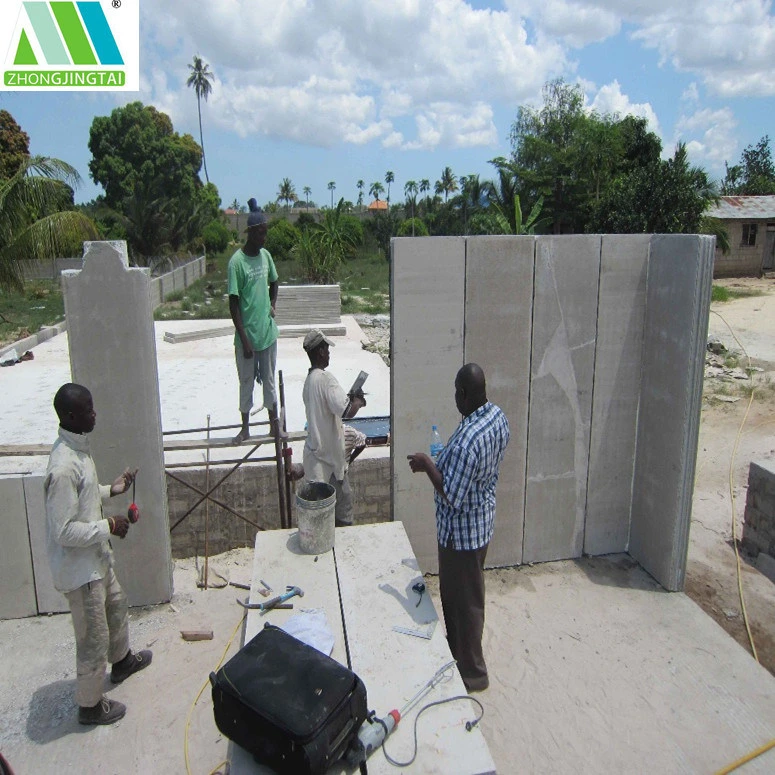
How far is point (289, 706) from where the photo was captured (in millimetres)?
2418

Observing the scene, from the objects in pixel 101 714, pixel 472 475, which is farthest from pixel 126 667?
pixel 472 475

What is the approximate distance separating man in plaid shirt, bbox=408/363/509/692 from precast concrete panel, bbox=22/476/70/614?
284cm

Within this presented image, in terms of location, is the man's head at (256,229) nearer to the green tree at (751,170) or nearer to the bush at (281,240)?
the bush at (281,240)

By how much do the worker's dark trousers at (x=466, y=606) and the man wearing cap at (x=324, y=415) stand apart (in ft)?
4.35

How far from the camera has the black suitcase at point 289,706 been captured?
91.4 inches

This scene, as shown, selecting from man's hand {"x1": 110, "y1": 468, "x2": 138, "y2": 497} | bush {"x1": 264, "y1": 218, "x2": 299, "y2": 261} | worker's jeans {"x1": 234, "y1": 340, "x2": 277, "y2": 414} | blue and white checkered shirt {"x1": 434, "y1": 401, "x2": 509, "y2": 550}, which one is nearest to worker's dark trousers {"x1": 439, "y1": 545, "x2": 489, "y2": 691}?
blue and white checkered shirt {"x1": 434, "y1": 401, "x2": 509, "y2": 550}

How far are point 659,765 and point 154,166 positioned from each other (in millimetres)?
43429

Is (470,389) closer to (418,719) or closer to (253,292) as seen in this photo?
(418,719)

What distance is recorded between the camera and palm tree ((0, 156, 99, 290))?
12.4 m

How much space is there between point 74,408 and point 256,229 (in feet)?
9.10

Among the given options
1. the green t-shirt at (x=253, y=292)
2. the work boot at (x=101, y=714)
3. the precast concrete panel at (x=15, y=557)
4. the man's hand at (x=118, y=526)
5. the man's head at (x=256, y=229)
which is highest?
the man's head at (x=256, y=229)

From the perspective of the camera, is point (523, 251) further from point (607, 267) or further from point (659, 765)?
point (659, 765)

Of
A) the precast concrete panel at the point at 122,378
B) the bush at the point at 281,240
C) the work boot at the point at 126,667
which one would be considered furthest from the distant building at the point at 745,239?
the work boot at the point at 126,667

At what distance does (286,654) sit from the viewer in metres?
2.69
